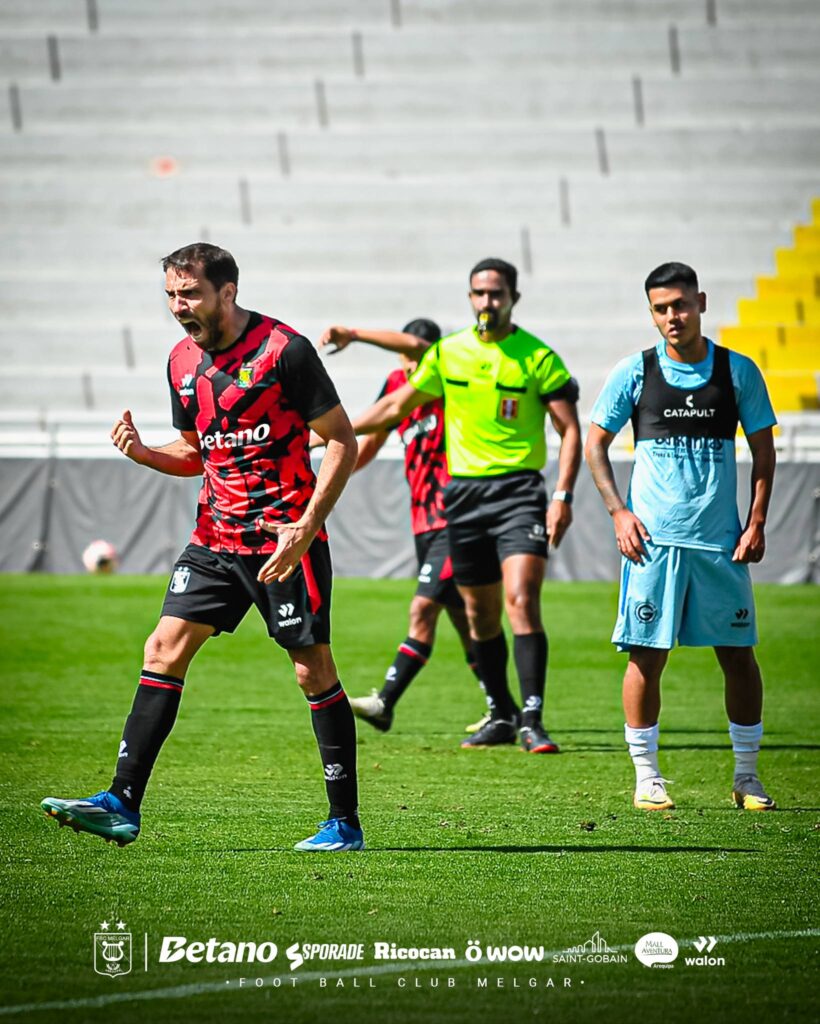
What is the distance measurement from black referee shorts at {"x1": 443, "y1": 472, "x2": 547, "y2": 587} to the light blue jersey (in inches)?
67.7

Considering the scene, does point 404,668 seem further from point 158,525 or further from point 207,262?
point 158,525

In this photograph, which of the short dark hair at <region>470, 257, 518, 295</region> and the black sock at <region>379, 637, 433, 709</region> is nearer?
the short dark hair at <region>470, 257, 518, 295</region>

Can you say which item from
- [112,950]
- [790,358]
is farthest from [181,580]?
[790,358]

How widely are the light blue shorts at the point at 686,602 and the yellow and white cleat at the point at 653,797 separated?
1.95 ft

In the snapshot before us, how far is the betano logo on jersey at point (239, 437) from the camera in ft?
18.5

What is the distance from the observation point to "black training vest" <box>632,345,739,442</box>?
6633 mm

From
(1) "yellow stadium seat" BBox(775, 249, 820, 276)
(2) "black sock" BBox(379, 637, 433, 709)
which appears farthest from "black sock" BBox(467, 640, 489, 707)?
(1) "yellow stadium seat" BBox(775, 249, 820, 276)

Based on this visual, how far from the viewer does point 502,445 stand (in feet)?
28.2

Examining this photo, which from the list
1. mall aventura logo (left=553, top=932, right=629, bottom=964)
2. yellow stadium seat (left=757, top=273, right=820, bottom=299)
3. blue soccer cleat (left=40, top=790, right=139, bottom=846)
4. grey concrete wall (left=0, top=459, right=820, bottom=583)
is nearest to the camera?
mall aventura logo (left=553, top=932, right=629, bottom=964)

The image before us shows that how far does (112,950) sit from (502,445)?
463 cm

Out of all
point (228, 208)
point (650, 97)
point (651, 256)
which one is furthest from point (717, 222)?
point (228, 208)

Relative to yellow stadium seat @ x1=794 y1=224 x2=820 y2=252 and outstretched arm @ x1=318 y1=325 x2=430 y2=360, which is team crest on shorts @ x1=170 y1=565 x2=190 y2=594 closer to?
outstretched arm @ x1=318 y1=325 x2=430 y2=360

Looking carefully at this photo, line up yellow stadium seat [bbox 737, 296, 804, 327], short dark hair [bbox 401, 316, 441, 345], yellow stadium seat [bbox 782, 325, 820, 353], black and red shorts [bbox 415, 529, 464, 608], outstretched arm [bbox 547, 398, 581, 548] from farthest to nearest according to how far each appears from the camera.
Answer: yellow stadium seat [bbox 737, 296, 804, 327] < yellow stadium seat [bbox 782, 325, 820, 353] < short dark hair [bbox 401, 316, 441, 345] < black and red shorts [bbox 415, 529, 464, 608] < outstretched arm [bbox 547, 398, 581, 548]

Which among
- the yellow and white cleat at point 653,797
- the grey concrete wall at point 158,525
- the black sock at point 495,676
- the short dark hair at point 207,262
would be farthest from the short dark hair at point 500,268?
the grey concrete wall at point 158,525
